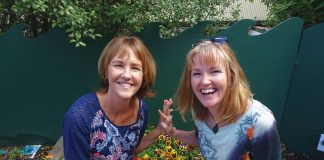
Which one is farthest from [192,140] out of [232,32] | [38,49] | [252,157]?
[38,49]

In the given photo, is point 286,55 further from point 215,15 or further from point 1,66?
point 1,66

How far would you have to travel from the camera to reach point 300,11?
4.35m

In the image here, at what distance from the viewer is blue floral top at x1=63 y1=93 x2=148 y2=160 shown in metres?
2.14

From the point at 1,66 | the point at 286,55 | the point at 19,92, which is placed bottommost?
the point at 19,92

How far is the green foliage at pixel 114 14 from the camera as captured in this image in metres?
3.41

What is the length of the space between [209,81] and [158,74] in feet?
7.89

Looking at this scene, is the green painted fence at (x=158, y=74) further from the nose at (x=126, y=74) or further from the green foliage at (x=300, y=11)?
the nose at (x=126, y=74)

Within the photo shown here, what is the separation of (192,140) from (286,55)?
219 centimetres

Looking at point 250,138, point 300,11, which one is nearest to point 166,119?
point 250,138

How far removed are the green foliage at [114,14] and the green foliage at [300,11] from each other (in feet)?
1.83

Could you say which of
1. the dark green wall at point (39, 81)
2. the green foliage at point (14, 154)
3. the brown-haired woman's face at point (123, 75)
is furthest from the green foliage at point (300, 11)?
the green foliage at point (14, 154)

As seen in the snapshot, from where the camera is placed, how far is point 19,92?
14.4ft

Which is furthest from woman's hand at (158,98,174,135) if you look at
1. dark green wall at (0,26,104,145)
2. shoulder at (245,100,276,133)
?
dark green wall at (0,26,104,145)

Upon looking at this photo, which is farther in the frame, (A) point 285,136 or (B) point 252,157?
(A) point 285,136
